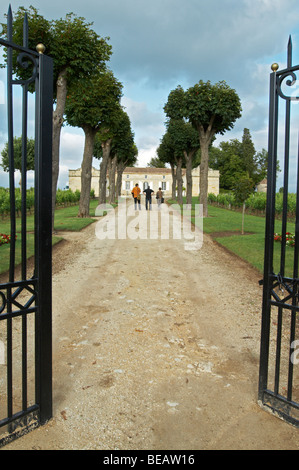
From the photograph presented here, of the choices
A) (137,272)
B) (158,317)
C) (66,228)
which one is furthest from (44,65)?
(66,228)

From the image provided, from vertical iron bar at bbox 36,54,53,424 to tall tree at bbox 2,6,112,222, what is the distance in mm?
11232

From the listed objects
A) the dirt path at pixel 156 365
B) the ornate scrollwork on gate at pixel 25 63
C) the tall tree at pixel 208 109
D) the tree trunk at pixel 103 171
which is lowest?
the dirt path at pixel 156 365

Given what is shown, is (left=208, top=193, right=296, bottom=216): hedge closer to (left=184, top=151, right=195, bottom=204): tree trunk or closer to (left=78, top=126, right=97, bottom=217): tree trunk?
(left=184, top=151, right=195, bottom=204): tree trunk

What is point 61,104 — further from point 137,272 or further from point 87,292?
point 87,292

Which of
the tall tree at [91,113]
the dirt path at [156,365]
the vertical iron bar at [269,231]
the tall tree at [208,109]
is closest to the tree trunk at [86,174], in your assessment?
the tall tree at [91,113]

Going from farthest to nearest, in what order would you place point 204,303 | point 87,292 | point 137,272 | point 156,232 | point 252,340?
1. point 156,232
2. point 137,272
3. point 87,292
4. point 204,303
5. point 252,340

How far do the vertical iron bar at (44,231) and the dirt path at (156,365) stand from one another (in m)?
0.33

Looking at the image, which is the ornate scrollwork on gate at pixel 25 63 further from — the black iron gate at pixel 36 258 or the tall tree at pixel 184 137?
the tall tree at pixel 184 137

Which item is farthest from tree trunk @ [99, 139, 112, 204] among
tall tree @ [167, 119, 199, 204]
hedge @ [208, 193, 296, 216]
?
hedge @ [208, 193, 296, 216]

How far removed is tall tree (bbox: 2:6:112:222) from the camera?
40.5 ft

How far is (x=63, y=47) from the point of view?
12.8m

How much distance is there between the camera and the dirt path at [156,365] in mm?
2607

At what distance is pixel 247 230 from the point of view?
15797 mm
